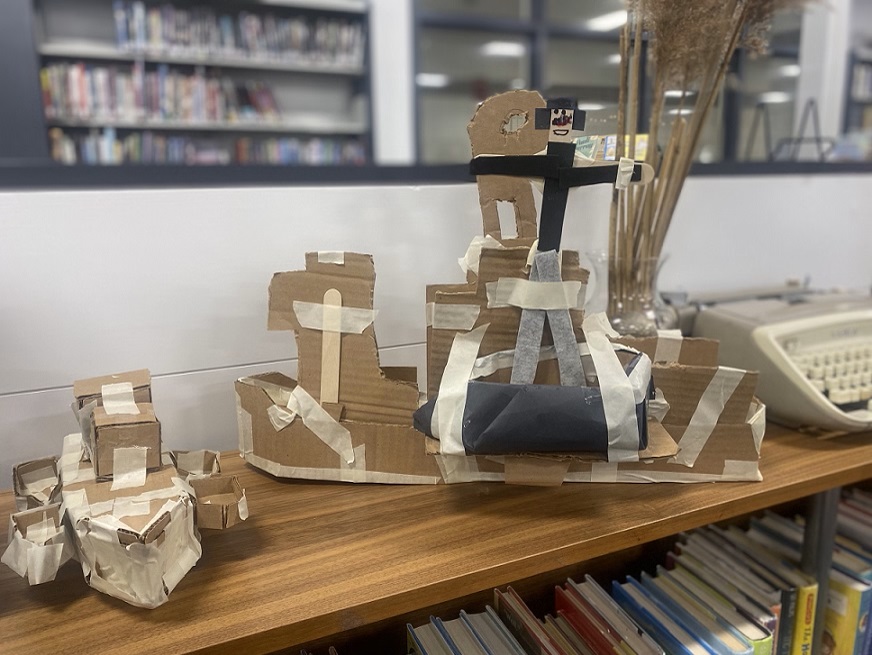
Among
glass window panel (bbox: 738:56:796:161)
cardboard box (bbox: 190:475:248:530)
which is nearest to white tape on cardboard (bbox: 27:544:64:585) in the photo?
cardboard box (bbox: 190:475:248:530)

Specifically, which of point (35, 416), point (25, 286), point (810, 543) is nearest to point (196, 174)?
point (25, 286)

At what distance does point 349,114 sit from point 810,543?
355 cm

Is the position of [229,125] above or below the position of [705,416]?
above

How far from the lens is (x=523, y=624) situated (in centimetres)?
83

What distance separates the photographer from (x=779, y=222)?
4.58 feet

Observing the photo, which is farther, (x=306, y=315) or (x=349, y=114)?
(x=349, y=114)

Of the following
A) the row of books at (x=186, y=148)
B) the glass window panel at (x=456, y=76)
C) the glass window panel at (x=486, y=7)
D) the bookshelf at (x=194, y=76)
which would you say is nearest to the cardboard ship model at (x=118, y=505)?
the row of books at (x=186, y=148)

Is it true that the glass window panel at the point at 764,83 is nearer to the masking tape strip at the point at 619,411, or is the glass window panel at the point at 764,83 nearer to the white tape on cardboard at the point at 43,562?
the masking tape strip at the point at 619,411

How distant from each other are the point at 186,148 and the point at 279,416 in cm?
309

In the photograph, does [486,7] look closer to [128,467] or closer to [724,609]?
[724,609]

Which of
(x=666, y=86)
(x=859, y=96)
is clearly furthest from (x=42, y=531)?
(x=859, y=96)

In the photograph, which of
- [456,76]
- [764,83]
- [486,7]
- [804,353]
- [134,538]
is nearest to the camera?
[134,538]

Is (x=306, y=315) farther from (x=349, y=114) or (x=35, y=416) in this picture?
(x=349, y=114)

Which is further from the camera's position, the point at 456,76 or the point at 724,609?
the point at 456,76
